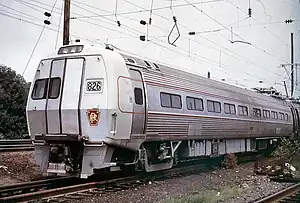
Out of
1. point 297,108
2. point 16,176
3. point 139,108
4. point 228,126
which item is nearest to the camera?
point 139,108

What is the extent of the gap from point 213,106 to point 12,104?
13.8 meters

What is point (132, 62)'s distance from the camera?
37.6 feet

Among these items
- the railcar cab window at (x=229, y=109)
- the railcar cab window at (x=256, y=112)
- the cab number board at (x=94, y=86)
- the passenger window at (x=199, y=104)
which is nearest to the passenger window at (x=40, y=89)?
the cab number board at (x=94, y=86)

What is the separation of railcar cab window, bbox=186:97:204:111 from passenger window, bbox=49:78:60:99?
14.1ft

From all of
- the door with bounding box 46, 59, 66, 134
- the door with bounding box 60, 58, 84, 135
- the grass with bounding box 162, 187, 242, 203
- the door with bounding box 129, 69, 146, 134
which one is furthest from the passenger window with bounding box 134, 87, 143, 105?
the grass with bounding box 162, 187, 242, 203

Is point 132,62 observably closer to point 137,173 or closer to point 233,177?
point 137,173

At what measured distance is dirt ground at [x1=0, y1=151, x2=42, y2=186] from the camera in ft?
40.1

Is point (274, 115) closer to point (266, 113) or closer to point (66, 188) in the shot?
point (266, 113)

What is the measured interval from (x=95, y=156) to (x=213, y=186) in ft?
10.8

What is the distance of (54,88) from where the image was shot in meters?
11.0

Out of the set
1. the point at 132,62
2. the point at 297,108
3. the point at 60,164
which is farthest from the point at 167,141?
the point at 297,108

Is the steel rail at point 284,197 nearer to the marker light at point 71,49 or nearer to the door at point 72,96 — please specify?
the door at point 72,96

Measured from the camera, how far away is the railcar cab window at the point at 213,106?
49.8ft

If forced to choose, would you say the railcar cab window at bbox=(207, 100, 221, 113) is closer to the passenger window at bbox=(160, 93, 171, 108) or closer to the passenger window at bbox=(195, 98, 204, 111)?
the passenger window at bbox=(195, 98, 204, 111)
